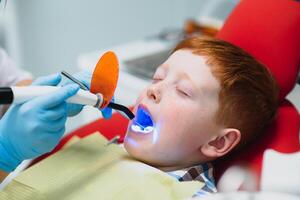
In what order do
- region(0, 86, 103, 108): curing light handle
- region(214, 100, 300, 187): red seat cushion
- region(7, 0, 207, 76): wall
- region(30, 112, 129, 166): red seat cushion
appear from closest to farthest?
region(0, 86, 103, 108): curing light handle < region(214, 100, 300, 187): red seat cushion < region(30, 112, 129, 166): red seat cushion < region(7, 0, 207, 76): wall

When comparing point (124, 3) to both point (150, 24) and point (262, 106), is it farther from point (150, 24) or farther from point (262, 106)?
point (262, 106)

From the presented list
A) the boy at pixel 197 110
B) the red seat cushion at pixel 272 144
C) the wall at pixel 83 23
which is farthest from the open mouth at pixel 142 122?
the wall at pixel 83 23

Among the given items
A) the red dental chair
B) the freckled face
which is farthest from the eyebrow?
the red dental chair

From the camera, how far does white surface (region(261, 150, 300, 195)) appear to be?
78 cm

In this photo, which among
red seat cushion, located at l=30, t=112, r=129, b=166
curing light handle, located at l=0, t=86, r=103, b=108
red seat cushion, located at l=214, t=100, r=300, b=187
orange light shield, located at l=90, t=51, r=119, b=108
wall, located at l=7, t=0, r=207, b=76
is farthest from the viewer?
wall, located at l=7, t=0, r=207, b=76

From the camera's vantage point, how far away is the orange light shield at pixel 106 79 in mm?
775

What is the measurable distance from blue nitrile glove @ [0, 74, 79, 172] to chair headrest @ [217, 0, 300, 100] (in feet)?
1.56

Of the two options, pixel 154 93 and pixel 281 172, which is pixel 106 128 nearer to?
pixel 154 93

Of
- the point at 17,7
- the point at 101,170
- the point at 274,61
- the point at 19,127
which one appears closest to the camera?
the point at 19,127

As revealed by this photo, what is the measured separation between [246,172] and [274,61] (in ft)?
0.89

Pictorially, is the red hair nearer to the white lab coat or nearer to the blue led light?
the blue led light

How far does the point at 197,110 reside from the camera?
33.3 inches

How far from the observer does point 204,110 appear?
85 centimetres

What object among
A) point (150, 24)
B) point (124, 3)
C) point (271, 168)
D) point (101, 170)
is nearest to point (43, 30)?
point (124, 3)
